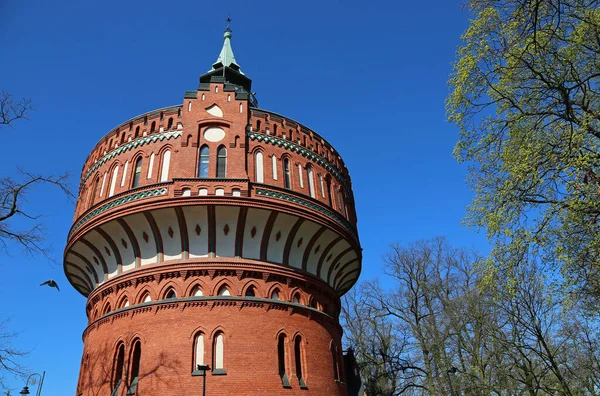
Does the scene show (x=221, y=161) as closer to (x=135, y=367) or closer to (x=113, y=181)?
(x=113, y=181)

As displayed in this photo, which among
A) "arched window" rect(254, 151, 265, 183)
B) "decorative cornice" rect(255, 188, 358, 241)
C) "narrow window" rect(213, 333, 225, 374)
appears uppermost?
"arched window" rect(254, 151, 265, 183)

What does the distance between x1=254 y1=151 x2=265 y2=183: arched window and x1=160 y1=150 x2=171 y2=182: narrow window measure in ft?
10.4

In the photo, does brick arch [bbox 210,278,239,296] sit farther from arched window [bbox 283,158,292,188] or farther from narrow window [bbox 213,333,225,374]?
arched window [bbox 283,158,292,188]

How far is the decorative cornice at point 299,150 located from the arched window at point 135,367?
8305mm

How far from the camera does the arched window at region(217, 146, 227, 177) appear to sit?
16077 millimetres

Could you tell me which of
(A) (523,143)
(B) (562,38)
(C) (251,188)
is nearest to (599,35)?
(B) (562,38)

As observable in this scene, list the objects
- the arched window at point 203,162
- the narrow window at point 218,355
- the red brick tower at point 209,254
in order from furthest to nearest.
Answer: the arched window at point 203,162 < the red brick tower at point 209,254 < the narrow window at point 218,355

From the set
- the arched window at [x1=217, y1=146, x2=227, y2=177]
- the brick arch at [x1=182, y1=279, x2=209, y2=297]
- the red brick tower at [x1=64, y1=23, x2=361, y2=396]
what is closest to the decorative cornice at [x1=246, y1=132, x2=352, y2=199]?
the red brick tower at [x1=64, y1=23, x2=361, y2=396]

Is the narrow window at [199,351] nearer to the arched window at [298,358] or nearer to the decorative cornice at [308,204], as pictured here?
the arched window at [298,358]

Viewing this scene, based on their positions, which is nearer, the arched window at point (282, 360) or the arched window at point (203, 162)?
the arched window at point (282, 360)

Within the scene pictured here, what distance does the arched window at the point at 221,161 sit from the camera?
16.1 meters

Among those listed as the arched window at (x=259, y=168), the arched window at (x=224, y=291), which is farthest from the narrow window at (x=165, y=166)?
the arched window at (x=224, y=291)

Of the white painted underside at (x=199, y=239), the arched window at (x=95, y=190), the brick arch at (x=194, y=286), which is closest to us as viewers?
the brick arch at (x=194, y=286)

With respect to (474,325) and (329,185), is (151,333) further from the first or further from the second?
(474,325)
